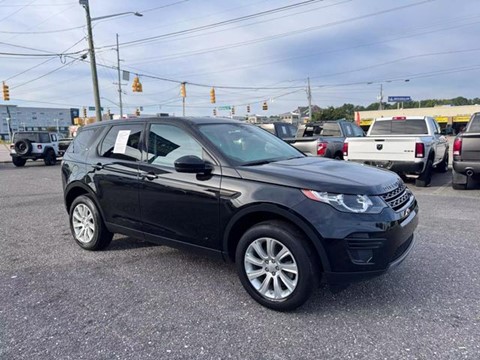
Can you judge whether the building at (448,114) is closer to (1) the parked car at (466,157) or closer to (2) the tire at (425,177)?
(2) the tire at (425,177)

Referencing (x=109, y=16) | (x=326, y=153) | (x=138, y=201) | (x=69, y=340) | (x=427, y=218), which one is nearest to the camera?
(x=69, y=340)

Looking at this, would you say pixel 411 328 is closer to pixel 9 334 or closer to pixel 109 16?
pixel 9 334

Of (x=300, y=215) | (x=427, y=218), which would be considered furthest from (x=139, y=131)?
(x=427, y=218)

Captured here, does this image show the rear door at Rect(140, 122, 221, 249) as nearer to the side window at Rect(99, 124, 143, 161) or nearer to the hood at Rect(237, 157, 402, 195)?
the side window at Rect(99, 124, 143, 161)

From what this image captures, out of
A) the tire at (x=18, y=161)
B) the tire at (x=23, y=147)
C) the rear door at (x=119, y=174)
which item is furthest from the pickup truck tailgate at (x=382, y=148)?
the tire at (x=18, y=161)

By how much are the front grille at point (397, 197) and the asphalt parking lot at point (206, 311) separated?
0.85 metres

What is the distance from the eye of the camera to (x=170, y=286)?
3.70m

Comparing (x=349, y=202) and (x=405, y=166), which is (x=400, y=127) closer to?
(x=405, y=166)

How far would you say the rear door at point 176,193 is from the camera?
137 inches

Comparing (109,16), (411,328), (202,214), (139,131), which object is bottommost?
(411,328)

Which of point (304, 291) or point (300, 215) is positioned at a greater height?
point (300, 215)

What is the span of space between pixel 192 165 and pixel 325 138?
7894 millimetres

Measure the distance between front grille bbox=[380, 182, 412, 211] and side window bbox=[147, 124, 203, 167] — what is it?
5.80 feet

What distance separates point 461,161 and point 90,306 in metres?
8.02
